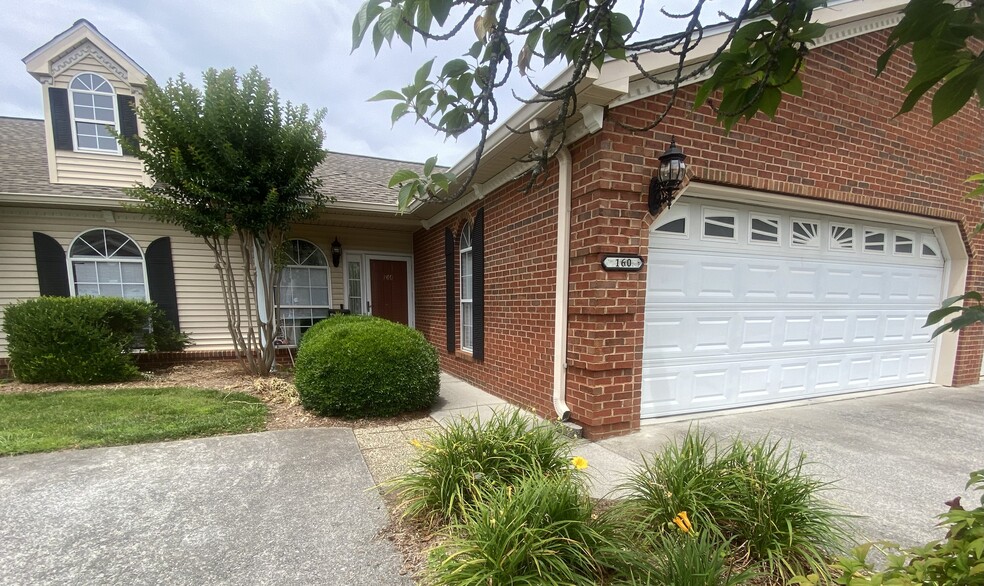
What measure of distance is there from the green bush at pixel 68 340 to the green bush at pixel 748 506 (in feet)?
24.2

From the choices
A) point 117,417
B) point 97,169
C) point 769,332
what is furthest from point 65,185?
point 769,332

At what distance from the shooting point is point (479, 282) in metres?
5.52

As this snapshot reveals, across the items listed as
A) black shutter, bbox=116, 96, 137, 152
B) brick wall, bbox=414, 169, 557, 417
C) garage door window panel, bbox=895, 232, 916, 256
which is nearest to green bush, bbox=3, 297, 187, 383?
black shutter, bbox=116, 96, 137, 152

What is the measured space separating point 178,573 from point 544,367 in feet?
10.3

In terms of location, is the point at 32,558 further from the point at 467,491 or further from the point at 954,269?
the point at 954,269

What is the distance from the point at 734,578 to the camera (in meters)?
1.50

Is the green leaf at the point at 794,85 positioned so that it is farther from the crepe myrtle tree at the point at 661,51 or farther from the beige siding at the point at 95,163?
the beige siding at the point at 95,163

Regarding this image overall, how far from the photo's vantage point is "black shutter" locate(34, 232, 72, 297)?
6453 mm

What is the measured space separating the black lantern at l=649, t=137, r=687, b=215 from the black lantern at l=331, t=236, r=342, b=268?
617 centimetres

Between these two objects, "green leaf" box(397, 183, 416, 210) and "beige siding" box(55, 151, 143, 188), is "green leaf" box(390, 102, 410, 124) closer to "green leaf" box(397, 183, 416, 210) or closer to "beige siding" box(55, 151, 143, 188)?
"green leaf" box(397, 183, 416, 210)

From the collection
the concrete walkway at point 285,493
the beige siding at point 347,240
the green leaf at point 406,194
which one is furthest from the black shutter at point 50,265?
the green leaf at point 406,194

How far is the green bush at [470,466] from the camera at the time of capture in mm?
2357

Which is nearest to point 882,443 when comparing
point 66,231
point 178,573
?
point 178,573

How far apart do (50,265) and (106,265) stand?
0.71 m
